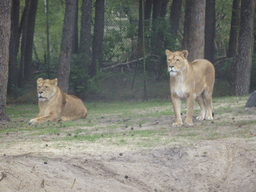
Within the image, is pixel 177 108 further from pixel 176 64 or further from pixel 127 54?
pixel 127 54

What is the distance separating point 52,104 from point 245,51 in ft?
33.8

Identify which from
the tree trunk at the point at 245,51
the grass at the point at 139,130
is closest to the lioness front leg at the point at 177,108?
the grass at the point at 139,130

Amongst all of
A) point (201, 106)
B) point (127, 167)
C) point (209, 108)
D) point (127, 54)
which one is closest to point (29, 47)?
point (127, 54)

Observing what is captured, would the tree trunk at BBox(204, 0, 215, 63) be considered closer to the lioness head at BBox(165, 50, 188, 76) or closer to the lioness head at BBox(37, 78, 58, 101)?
the lioness head at BBox(37, 78, 58, 101)

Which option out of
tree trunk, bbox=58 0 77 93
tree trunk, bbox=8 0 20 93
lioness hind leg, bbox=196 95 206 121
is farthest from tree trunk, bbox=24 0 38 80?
lioness hind leg, bbox=196 95 206 121

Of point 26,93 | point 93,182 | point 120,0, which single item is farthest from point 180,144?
point 120,0

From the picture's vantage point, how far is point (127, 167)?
22.1 feet

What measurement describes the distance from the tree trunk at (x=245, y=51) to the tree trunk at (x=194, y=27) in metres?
2.95

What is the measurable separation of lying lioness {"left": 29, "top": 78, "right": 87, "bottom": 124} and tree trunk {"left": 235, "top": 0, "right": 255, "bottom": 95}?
925cm

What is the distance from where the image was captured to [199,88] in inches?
407

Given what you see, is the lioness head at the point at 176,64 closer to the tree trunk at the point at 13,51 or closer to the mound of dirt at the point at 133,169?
the mound of dirt at the point at 133,169

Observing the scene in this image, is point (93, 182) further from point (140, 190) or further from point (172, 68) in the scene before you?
point (172, 68)

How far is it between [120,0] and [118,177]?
76.0ft

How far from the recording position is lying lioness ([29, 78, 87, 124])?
11477mm
